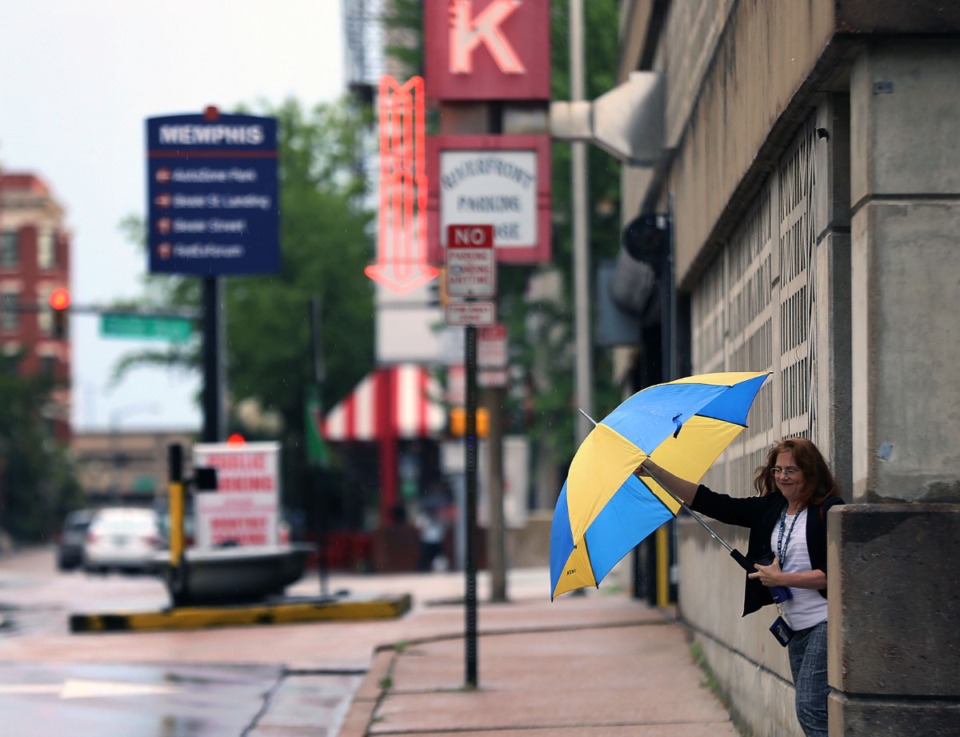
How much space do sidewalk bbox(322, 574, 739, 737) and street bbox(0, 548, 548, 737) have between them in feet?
1.25

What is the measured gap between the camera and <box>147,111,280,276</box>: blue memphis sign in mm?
21016

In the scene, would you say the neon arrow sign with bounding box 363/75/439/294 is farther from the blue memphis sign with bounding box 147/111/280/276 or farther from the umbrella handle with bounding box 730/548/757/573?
the umbrella handle with bounding box 730/548/757/573

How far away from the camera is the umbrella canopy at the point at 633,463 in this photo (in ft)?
21.0

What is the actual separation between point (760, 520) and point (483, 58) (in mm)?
9417

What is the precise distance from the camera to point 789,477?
20.5 feet

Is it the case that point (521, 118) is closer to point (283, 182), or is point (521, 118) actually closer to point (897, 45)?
point (897, 45)

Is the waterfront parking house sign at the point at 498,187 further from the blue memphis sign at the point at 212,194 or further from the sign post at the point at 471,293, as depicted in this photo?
the blue memphis sign at the point at 212,194

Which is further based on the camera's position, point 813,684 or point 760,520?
point 760,520

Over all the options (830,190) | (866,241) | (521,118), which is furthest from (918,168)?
(521,118)

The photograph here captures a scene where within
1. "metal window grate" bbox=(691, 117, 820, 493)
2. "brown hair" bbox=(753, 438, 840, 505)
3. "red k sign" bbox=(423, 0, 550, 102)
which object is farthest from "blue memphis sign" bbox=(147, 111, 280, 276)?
"brown hair" bbox=(753, 438, 840, 505)

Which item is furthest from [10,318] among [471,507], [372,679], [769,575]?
[769,575]

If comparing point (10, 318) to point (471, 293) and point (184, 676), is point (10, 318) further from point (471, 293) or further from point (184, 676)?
point (471, 293)

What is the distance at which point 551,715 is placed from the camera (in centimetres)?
980

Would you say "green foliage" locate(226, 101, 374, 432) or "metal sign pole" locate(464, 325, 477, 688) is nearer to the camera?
"metal sign pole" locate(464, 325, 477, 688)
